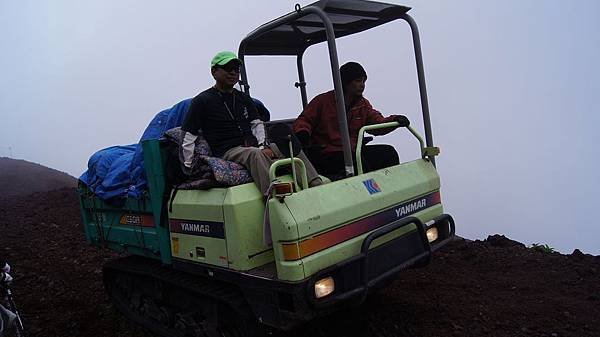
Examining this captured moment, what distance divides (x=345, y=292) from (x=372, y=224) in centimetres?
55

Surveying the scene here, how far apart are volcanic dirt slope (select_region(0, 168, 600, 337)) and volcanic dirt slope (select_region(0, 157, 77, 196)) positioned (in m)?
9.52

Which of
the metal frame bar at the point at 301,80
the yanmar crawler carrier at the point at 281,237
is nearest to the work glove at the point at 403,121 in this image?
the yanmar crawler carrier at the point at 281,237

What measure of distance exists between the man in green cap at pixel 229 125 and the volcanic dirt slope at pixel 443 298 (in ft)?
5.14

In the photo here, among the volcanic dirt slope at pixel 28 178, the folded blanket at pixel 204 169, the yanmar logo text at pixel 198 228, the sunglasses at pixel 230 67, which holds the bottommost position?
the volcanic dirt slope at pixel 28 178

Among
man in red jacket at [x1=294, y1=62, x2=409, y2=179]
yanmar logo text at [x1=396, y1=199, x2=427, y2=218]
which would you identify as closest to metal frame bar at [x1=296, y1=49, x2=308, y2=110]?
man in red jacket at [x1=294, y1=62, x2=409, y2=179]

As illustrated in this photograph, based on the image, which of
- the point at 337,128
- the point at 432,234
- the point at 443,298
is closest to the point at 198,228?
the point at 337,128

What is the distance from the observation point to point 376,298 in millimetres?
4352

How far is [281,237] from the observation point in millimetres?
2674

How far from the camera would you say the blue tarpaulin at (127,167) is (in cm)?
388

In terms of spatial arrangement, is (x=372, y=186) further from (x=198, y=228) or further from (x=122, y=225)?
(x=122, y=225)

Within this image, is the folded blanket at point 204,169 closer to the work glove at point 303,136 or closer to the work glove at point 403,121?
the work glove at point 303,136

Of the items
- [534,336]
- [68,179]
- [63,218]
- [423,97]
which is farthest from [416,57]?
[68,179]

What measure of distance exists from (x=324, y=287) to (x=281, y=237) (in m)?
0.42

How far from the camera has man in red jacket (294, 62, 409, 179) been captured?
3.87 metres
